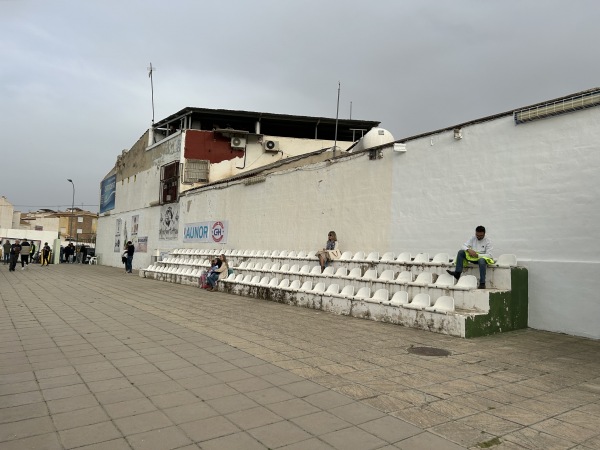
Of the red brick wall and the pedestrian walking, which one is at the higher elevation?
the red brick wall

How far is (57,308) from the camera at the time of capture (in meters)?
10.2

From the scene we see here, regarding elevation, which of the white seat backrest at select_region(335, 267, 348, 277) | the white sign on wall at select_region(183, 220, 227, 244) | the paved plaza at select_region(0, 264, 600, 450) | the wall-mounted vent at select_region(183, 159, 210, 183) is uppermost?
the wall-mounted vent at select_region(183, 159, 210, 183)

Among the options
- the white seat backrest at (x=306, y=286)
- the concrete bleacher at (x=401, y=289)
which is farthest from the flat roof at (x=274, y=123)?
the white seat backrest at (x=306, y=286)

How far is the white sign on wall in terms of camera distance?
64.7 feet

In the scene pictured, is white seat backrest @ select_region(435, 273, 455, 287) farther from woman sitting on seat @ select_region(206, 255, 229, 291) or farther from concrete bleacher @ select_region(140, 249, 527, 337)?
woman sitting on seat @ select_region(206, 255, 229, 291)

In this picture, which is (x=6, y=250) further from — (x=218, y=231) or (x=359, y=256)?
(x=359, y=256)

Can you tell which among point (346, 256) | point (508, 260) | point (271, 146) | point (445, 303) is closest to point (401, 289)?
point (445, 303)

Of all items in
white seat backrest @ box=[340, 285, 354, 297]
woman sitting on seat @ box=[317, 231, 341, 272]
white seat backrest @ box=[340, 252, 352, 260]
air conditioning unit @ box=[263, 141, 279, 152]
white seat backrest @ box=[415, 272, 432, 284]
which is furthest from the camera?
air conditioning unit @ box=[263, 141, 279, 152]

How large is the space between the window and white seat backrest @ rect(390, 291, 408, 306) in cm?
1836

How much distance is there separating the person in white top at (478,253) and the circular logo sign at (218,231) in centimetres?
1287

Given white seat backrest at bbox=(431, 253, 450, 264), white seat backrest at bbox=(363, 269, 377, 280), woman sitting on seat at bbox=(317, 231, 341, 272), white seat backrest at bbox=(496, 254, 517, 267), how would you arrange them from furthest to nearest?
woman sitting on seat at bbox=(317, 231, 341, 272)
white seat backrest at bbox=(363, 269, 377, 280)
white seat backrest at bbox=(431, 253, 450, 264)
white seat backrest at bbox=(496, 254, 517, 267)

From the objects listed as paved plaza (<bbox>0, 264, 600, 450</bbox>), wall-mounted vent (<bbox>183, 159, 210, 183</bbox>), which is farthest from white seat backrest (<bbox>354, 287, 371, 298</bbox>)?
wall-mounted vent (<bbox>183, 159, 210, 183</bbox>)

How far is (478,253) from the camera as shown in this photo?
8.27 meters

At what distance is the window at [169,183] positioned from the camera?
81.5ft
